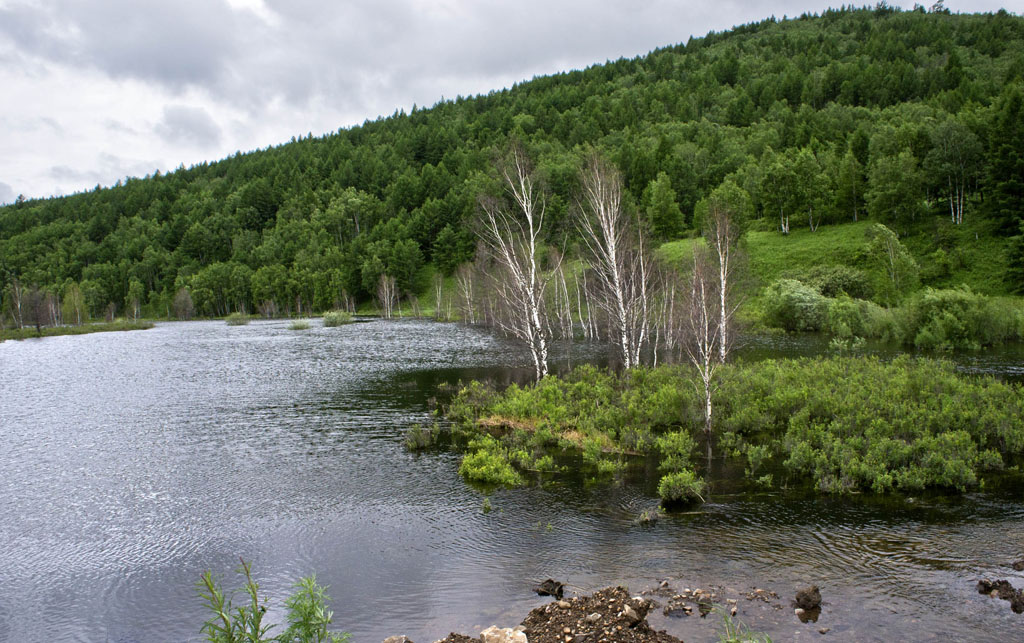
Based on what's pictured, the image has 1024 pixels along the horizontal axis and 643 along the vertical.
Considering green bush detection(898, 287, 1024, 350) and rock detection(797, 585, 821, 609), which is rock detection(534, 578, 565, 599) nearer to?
rock detection(797, 585, 821, 609)

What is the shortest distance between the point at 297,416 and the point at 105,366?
113ft

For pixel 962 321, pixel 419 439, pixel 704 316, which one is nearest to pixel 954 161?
pixel 962 321

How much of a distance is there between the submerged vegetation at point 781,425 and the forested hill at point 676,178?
43958 mm

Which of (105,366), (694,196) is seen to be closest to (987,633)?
(105,366)

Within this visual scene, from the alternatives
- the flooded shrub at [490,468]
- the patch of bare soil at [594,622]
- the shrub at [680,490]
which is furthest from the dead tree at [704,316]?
the patch of bare soil at [594,622]

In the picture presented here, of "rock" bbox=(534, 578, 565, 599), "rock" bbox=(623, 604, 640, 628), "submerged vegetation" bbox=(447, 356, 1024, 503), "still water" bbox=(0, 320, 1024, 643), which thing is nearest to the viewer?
"rock" bbox=(623, 604, 640, 628)

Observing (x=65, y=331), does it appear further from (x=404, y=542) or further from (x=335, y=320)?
(x=404, y=542)

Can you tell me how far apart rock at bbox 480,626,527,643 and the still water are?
119 centimetres

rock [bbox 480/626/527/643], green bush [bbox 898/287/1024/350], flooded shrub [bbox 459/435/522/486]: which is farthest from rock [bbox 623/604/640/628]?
green bush [bbox 898/287/1024/350]

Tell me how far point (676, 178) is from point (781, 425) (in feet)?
348

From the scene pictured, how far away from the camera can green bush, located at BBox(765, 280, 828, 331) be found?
56.2 metres

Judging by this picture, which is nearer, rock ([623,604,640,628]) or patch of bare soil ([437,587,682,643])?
patch of bare soil ([437,587,682,643])

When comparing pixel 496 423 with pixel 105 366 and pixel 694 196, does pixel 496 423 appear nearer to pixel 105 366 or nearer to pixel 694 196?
pixel 105 366

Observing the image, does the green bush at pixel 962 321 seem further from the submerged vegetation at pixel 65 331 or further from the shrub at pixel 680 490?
the submerged vegetation at pixel 65 331
